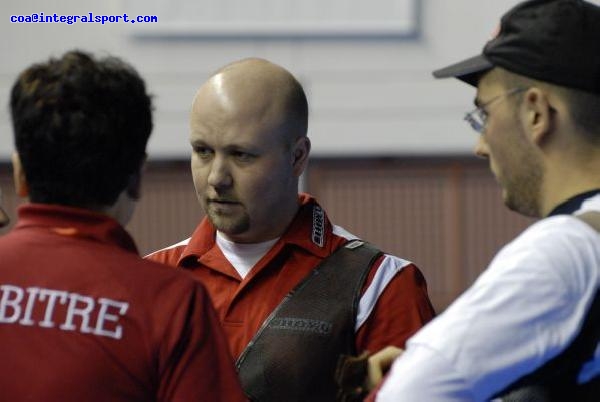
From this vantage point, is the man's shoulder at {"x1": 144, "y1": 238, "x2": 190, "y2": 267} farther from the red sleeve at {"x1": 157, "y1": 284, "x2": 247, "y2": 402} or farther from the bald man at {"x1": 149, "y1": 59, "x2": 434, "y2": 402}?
the red sleeve at {"x1": 157, "y1": 284, "x2": 247, "y2": 402}

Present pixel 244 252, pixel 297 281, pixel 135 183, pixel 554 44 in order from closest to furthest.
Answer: pixel 554 44
pixel 135 183
pixel 297 281
pixel 244 252

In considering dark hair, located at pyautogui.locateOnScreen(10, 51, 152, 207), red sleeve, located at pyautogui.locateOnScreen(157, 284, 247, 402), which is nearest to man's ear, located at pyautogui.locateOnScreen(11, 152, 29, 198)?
dark hair, located at pyautogui.locateOnScreen(10, 51, 152, 207)

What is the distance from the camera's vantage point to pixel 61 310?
208cm

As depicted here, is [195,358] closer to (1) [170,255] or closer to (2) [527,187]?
(2) [527,187]

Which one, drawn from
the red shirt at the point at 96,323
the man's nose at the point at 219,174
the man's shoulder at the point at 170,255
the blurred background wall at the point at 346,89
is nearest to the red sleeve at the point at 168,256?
Answer: the man's shoulder at the point at 170,255

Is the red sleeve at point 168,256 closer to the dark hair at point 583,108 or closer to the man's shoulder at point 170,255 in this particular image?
the man's shoulder at point 170,255

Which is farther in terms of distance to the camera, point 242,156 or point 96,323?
point 242,156

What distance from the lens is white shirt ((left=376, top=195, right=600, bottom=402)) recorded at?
1832 mm

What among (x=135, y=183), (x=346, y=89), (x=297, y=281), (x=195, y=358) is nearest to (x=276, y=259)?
(x=297, y=281)

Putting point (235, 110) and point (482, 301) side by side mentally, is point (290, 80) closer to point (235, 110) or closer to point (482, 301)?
point (235, 110)

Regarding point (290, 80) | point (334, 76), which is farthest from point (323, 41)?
point (290, 80)

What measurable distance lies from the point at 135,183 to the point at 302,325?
926mm

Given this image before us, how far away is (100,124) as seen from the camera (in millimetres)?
2137

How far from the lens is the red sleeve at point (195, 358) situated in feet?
6.89
